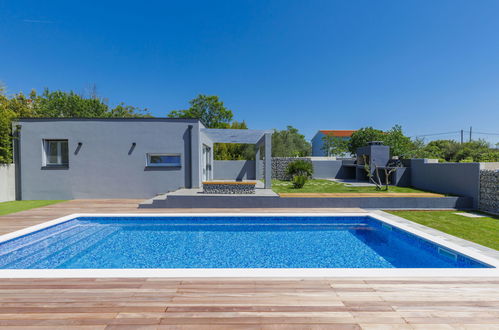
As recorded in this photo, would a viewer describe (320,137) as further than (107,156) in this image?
Yes

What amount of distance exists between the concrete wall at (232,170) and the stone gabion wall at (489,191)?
1249 centimetres

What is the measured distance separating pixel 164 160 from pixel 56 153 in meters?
5.33

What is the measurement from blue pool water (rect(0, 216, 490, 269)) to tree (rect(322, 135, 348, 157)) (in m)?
37.7

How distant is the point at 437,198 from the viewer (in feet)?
29.2

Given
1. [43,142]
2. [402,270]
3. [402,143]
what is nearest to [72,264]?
[402,270]

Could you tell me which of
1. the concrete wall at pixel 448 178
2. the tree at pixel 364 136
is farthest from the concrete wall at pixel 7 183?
the tree at pixel 364 136

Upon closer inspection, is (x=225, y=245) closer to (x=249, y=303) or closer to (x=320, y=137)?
(x=249, y=303)

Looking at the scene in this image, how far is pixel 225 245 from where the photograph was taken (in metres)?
5.65

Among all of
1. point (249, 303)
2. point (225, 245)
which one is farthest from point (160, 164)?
point (249, 303)

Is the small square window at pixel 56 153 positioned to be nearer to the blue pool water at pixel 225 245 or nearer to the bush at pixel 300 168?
the blue pool water at pixel 225 245

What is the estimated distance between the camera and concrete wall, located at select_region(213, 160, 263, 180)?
17.6 metres

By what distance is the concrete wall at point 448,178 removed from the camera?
8.97 metres

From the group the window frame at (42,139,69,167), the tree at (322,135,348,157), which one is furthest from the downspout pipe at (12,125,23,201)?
the tree at (322,135,348,157)

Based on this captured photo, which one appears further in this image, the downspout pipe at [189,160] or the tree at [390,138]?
the tree at [390,138]
